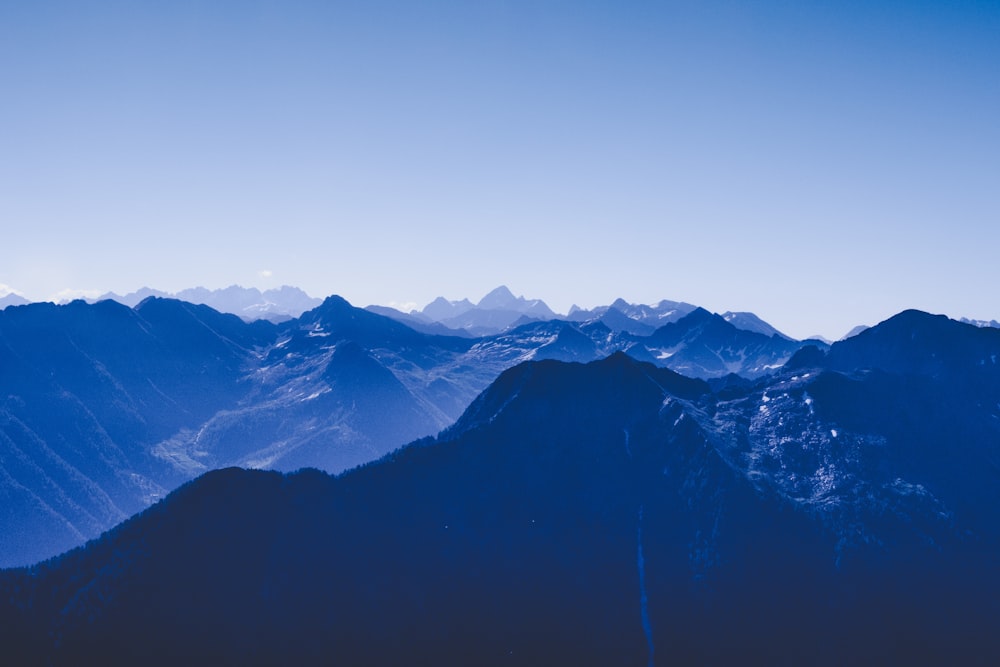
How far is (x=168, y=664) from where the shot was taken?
180m

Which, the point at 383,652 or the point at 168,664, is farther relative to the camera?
the point at 383,652

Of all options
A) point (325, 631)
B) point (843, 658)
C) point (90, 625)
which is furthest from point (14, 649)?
point (843, 658)

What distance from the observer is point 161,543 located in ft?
655

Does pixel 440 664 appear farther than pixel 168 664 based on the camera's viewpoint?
Yes

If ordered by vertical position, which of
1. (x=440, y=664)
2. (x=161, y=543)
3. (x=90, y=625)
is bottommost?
(x=440, y=664)

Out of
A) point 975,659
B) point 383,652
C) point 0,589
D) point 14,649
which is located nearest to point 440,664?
point 383,652

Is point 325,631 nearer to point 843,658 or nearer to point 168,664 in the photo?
point 168,664

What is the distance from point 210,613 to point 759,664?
16228 cm

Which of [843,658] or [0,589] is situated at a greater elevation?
[0,589]

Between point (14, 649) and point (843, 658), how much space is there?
237m

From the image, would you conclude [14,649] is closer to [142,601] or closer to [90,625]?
[90,625]

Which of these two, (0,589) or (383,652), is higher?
(0,589)

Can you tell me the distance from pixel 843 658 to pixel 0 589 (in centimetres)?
24950

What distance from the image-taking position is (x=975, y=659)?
7721 inches
